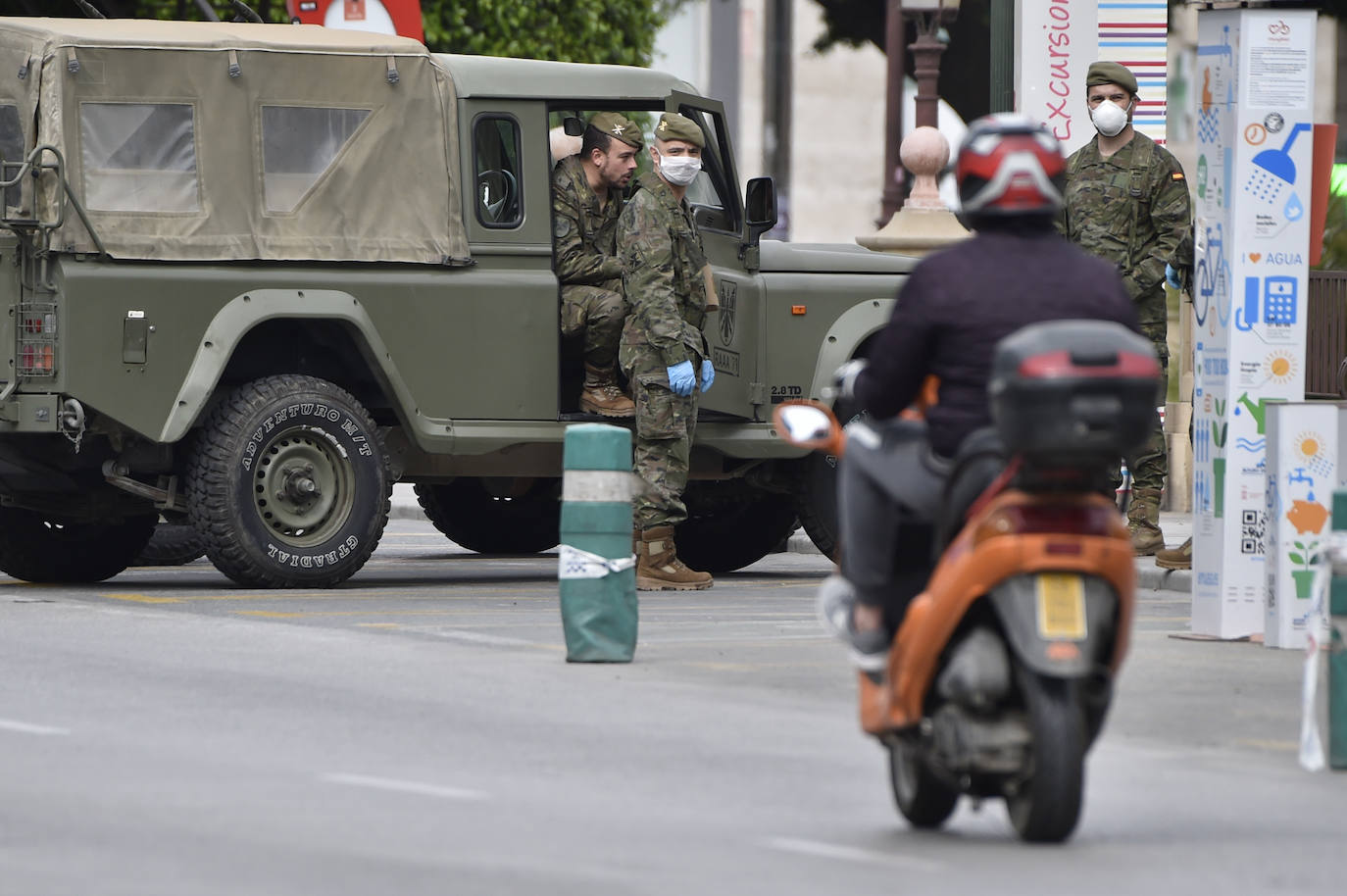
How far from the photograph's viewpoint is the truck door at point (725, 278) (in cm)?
1498

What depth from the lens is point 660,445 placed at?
1432cm

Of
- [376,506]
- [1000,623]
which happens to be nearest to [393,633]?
[376,506]

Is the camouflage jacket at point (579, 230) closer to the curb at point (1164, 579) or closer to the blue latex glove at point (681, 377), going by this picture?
the blue latex glove at point (681, 377)

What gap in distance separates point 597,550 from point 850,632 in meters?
3.58

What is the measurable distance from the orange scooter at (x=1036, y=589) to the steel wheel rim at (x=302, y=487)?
7345 millimetres

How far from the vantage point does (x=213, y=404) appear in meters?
14.0

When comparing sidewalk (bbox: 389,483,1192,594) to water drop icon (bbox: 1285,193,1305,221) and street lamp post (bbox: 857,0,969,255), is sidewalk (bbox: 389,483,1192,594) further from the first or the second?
water drop icon (bbox: 1285,193,1305,221)

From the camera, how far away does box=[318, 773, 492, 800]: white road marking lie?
25.2ft

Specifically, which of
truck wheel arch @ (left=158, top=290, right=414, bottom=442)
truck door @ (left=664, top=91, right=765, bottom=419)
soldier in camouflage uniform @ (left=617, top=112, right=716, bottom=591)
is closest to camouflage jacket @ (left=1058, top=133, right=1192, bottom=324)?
truck door @ (left=664, top=91, right=765, bottom=419)

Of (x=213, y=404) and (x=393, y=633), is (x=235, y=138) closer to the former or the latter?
(x=213, y=404)

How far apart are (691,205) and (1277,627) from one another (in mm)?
4586

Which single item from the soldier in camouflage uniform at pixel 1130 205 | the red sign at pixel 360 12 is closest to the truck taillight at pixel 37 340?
the red sign at pixel 360 12

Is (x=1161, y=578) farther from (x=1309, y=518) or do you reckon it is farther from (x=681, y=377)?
(x=1309, y=518)

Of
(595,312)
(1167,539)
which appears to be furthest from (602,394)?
(1167,539)
